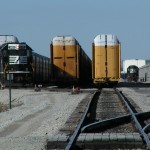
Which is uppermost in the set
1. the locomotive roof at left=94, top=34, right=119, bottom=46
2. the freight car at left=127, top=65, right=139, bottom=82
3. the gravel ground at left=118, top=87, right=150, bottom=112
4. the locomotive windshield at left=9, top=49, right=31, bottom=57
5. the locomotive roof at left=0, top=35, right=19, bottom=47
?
the locomotive roof at left=0, top=35, right=19, bottom=47

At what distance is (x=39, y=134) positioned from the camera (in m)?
11.2

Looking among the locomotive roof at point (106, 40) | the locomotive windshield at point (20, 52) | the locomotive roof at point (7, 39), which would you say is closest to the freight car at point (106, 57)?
the locomotive roof at point (106, 40)

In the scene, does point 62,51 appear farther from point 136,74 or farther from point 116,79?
point 136,74

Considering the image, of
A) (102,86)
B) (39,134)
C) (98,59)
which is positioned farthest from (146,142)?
(102,86)

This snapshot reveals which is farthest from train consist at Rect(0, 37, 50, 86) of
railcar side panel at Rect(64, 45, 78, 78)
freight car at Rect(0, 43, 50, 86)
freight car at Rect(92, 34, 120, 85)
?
freight car at Rect(92, 34, 120, 85)

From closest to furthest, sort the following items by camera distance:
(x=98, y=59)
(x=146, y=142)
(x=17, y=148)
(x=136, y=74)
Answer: (x=146, y=142) < (x=17, y=148) < (x=98, y=59) < (x=136, y=74)

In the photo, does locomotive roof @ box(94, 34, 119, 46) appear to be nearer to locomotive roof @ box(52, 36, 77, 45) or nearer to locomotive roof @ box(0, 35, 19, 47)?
locomotive roof @ box(52, 36, 77, 45)

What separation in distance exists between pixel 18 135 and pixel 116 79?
26.9 metres

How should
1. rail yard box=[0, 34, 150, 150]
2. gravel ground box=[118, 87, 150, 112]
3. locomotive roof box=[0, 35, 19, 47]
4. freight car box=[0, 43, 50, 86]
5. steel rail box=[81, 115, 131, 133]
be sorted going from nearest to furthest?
steel rail box=[81, 115, 131, 133] → rail yard box=[0, 34, 150, 150] → gravel ground box=[118, 87, 150, 112] → freight car box=[0, 43, 50, 86] → locomotive roof box=[0, 35, 19, 47]

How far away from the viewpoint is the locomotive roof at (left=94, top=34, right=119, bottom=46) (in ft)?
120

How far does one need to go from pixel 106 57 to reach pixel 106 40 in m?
1.40

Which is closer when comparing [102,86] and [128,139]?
[128,139]

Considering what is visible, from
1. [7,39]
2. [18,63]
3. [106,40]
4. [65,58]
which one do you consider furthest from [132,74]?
[106,40]

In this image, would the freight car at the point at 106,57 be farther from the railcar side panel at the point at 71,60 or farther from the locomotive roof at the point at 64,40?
the locomotive roof at the point at 64,40
